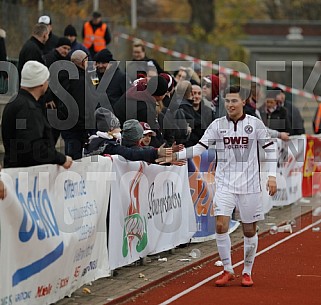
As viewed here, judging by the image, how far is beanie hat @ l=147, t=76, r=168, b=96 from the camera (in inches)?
523

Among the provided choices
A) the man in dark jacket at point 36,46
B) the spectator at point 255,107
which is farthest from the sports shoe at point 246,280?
the spectator at point 255,107

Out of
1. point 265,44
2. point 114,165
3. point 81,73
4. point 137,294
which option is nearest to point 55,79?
point 81,73

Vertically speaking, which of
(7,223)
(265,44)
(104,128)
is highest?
(265,44)

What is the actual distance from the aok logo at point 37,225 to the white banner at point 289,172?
8681mm

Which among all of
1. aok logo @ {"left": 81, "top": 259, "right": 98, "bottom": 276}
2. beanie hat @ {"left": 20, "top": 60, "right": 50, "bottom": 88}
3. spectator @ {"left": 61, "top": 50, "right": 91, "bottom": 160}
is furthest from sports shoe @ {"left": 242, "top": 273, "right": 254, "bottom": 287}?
beanie hat @ {"left": 20, "top": 60, "right": 50, "bottom": 88}

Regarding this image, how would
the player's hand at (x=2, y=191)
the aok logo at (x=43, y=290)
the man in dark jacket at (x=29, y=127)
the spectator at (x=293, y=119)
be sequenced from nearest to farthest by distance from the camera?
the player's hand at (x=2, y=191)
the aok logo at (x=43, y=290)
the man in dark jacket at (x=29, y=127)
the spectator at (x=293, y=119)

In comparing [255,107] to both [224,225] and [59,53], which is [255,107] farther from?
[224,225]

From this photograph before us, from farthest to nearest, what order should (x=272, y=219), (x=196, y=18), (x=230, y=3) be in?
(x=230, y=3)
(x=196, y=18)
(x=272, y=219)

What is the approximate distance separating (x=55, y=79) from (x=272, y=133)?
18.7 feet

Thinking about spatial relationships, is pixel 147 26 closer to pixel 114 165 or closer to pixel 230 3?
pixel 230 3

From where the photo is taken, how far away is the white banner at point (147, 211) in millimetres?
11672

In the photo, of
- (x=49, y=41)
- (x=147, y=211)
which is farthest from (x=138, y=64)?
(x=147, y=211)

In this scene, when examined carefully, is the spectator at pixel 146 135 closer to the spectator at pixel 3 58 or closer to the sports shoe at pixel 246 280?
the sports shoe at pixel 246 280

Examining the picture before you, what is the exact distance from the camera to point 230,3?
5988cm
